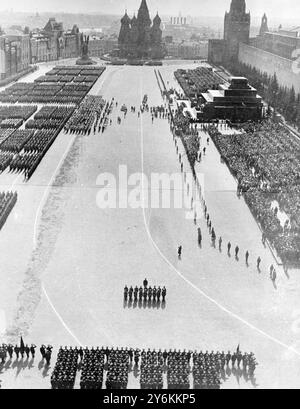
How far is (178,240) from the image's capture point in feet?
81.6

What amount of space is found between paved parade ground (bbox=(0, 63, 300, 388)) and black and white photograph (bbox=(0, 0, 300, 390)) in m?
0.07

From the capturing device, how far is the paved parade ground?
687 inches

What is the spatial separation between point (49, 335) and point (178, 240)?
8.87 m

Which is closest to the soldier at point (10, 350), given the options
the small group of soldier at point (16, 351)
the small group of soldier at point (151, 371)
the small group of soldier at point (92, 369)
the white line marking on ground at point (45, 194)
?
the small group of soldier at point (16, 351)

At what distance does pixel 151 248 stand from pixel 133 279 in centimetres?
296

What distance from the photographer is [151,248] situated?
2403 cm

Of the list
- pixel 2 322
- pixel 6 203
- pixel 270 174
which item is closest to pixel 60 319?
pixel 2 322

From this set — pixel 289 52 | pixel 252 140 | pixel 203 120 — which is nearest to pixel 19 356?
pixel 252 140

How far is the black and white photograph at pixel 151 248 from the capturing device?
53.1ft

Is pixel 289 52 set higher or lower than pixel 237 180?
higher

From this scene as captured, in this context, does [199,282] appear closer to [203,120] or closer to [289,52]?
[203,120]

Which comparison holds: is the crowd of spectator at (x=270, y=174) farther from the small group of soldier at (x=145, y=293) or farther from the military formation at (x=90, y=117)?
the military formation at (x=90, y=117)

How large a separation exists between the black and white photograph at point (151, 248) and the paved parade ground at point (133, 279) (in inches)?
2.6
